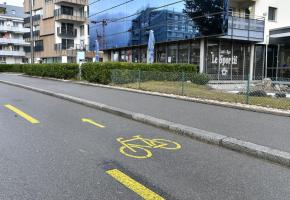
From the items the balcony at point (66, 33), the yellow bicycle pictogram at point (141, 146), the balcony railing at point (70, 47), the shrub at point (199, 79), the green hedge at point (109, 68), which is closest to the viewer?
the yellow bicycle pictogram at point (141, 146)

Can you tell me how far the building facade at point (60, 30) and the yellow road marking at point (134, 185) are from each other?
54461 mm

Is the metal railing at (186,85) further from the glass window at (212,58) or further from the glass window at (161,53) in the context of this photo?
the glass window at (161,53)

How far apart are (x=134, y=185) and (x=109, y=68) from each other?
1604cm

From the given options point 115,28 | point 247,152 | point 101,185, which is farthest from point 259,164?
point 115,28

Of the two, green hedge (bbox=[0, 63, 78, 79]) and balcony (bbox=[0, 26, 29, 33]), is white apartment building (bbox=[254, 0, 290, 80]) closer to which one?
green hedge (bbox=[0, 63, 78, 79])

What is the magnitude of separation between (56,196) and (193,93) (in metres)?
11.2

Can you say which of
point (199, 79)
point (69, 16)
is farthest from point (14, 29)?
point (199, 79)

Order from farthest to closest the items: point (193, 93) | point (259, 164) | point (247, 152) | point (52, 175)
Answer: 1. point (193, 93)
2. point (247, 152)
3. point (259, 164)
4. point (52, 175)

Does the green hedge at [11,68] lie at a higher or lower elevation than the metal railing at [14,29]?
lower

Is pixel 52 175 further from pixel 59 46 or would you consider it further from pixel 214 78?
pixel 59 46

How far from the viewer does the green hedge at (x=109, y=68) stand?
20281 millimetres

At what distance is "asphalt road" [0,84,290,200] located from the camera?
4.36 meters

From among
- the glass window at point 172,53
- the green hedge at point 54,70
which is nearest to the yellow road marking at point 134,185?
the green hedge at point 54,70

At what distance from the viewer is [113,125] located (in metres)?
8.77
